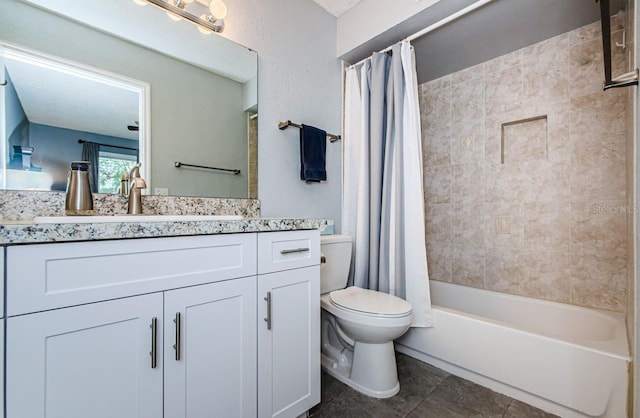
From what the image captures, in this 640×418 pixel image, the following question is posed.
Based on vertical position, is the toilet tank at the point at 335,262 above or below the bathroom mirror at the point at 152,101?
below

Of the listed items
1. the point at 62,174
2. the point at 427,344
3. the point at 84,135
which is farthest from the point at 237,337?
the point at 427,344

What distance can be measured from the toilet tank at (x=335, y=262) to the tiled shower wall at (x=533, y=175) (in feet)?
→ 3.41

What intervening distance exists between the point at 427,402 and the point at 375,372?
280 mm

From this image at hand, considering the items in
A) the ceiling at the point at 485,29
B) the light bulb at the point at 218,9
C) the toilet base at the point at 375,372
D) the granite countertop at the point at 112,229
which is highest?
the ceiling at the point at 485,29

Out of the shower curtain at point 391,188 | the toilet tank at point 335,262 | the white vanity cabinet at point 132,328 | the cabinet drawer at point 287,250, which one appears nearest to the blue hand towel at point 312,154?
the shower curtain at point 391,188

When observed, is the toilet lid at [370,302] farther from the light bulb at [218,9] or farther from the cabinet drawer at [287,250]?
the light bulb at [218,9]

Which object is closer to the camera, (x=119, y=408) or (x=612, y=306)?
(x=119, y=408)

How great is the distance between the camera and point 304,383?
1230 mm

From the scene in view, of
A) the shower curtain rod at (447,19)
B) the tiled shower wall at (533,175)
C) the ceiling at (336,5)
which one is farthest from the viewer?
the ceiling at (336,5)

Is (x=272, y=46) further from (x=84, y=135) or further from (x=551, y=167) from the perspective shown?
(x=551, y=167)

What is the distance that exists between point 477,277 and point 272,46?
7.43 feet

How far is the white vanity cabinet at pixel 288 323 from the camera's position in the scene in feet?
3.59

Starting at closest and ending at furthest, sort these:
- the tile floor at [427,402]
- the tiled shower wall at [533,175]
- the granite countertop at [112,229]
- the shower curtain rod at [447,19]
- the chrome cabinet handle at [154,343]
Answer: the granite countertop at [112,229] < the chrome cabinet handle at [154,343] < the tile floor at [427,402] < the shower curtain rod at [447,19] < the tiled shower wall at [533,175]

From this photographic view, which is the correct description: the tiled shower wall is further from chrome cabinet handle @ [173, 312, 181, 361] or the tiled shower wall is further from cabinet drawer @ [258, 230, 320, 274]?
chrome cabinet handle @ [173, 312, 181, 361]
